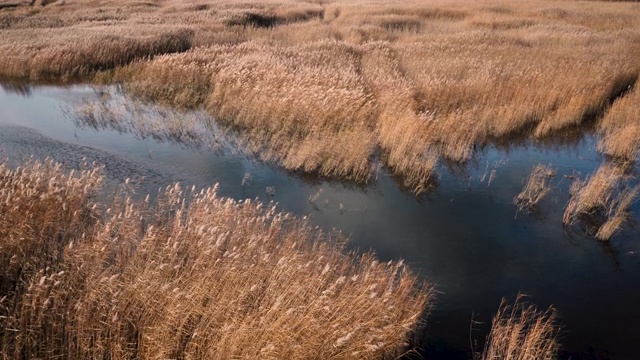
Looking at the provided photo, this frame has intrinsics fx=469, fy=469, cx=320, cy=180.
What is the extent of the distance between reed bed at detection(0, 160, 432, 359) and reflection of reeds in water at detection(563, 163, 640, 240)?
4.04 meters

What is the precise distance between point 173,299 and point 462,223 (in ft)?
17.8

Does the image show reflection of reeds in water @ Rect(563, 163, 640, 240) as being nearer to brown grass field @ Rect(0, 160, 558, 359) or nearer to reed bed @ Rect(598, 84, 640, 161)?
reed bed @ Rect(598, 84, 640, 161)

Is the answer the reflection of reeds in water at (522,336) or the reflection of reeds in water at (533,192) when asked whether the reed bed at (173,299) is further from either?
the reflection of reeds in water at (533,192)

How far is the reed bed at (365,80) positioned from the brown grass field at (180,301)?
4.75 m

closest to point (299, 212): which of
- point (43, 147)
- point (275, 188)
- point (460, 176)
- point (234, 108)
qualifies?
point (275, 188)

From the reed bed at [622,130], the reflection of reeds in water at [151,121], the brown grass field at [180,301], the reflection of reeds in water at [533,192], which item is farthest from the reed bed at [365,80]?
the brown grass field at [180,301]

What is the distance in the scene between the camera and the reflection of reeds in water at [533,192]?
8.57 metres

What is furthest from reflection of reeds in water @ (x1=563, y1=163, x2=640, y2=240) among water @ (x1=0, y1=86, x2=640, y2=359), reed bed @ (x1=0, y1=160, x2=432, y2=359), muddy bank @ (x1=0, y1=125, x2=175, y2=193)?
muddy bank @ (x1=0, y1=125, x2=175, y2=193)

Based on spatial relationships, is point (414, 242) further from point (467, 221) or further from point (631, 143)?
point (631, 143)

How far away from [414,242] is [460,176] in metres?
3.02

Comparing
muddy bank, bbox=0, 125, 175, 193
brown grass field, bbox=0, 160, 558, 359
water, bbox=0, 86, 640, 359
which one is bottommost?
water, bbox=0, 86, 640, 359

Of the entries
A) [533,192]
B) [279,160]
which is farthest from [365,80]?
[533,192]

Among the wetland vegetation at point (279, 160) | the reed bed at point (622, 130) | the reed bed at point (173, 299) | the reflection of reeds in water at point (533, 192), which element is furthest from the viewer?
the reed bed at point (622, 130)

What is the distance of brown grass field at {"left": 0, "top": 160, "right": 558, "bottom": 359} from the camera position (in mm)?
3916
